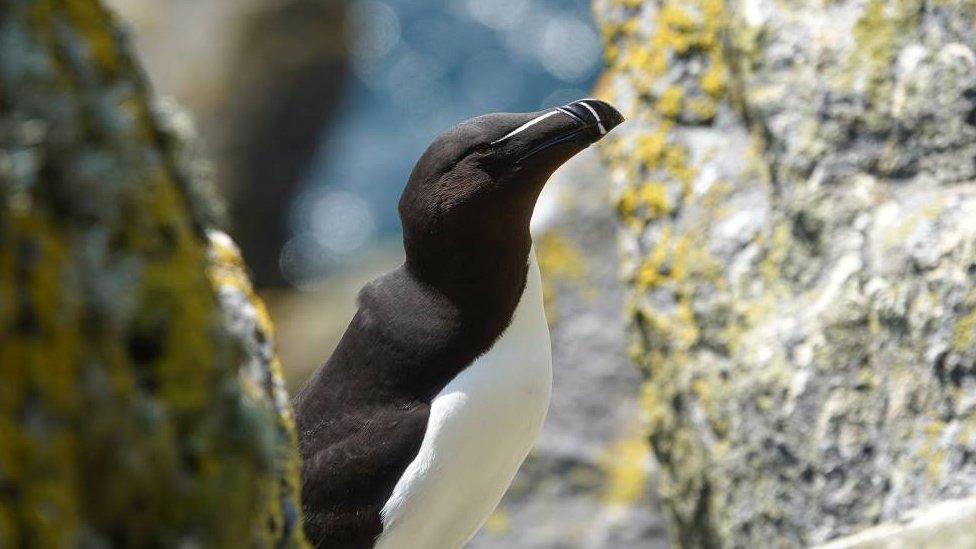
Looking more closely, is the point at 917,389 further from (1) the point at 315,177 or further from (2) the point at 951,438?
(1) the point at 315,177

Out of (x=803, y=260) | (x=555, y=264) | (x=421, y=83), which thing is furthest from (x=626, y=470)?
(x=421, y=83)

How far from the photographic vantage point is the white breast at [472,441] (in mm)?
4418

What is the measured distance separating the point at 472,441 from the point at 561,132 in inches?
42.4

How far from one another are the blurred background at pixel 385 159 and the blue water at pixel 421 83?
0.10 ft

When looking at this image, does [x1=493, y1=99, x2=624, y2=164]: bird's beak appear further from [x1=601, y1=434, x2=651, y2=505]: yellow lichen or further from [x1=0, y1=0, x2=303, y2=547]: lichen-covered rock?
[x1=601, y1=434, x2=651, y2=505]: yellow lichen

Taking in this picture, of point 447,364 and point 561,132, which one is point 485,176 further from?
point 447,364

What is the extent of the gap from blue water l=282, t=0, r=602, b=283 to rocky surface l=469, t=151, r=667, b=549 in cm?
1080

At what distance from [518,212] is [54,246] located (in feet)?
9.14

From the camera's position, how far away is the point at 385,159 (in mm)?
19906

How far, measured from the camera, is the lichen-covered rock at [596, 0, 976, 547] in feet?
13.5

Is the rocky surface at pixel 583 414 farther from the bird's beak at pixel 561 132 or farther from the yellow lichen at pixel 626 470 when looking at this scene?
the bird's beak at pixel 561 132

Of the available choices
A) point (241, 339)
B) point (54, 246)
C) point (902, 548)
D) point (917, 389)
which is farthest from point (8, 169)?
point (917, 389)

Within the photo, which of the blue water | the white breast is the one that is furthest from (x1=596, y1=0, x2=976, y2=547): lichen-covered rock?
the blue water

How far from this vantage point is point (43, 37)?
6.05ft
